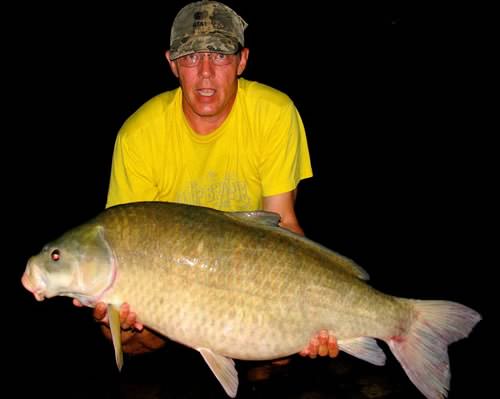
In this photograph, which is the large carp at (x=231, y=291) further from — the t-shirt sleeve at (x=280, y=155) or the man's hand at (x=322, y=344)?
the t-shirt sleeve at (x=280, y=155)

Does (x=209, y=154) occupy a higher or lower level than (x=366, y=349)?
higher

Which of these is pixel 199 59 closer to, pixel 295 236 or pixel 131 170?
pixel 131 170

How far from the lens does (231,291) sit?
2184 mm

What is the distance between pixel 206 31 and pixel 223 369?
170 cm

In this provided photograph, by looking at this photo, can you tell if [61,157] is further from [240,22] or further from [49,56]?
[49,56]

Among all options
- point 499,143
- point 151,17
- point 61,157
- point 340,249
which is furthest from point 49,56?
point 340,249

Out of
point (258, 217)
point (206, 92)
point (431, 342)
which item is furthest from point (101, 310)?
point (431, 342)

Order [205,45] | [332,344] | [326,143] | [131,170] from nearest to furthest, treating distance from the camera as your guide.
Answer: [332,344] → [205,45] → [131,170] → [326,143]

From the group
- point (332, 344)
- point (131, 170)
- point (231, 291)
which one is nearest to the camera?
point (231, 291)

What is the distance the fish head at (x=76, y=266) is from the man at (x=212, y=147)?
0.78 meters

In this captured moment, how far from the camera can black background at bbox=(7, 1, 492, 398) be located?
146 inches

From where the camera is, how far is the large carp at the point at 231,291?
2.19 meters

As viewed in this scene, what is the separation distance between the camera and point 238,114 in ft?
10.2

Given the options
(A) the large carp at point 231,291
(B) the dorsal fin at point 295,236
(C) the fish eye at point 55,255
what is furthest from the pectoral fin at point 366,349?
(C) the fish eye at point 55,255
